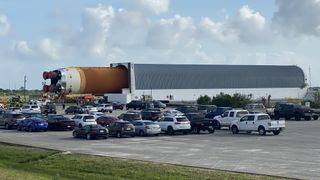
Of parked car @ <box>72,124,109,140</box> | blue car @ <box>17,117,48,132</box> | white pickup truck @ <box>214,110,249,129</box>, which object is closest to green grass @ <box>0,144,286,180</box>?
parked car @ <box>72,124,109,140</box>

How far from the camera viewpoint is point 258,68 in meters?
137

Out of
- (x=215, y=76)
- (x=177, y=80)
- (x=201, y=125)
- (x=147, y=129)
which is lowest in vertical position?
(x=147, y=129)

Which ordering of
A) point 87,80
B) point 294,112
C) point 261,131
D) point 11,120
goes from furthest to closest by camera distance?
point 87,80 < point 294,112 < point 11,120 < point 261,131

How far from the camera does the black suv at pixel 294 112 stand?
211 feet

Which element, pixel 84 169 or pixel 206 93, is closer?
pixel 84 169

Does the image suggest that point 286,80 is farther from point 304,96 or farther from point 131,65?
point 131,65

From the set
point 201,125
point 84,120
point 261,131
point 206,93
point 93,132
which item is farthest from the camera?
point 206,93

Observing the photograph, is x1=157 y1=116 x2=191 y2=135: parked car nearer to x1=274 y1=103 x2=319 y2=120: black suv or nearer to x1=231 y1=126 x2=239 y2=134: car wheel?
x1=231 y1=126 x2=239 y2=134: car wheel

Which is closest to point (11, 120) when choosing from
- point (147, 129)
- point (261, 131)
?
point (147, 129)

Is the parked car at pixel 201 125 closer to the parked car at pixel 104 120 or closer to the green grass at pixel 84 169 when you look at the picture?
the parked car at pixel 104 120

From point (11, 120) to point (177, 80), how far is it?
232 feet

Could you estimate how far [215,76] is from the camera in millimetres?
131625

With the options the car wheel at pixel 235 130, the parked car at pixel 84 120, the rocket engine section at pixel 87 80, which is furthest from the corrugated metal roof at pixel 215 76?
the car wheel at pixel 235 130

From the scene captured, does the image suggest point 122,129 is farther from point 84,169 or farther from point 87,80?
point 87,80
